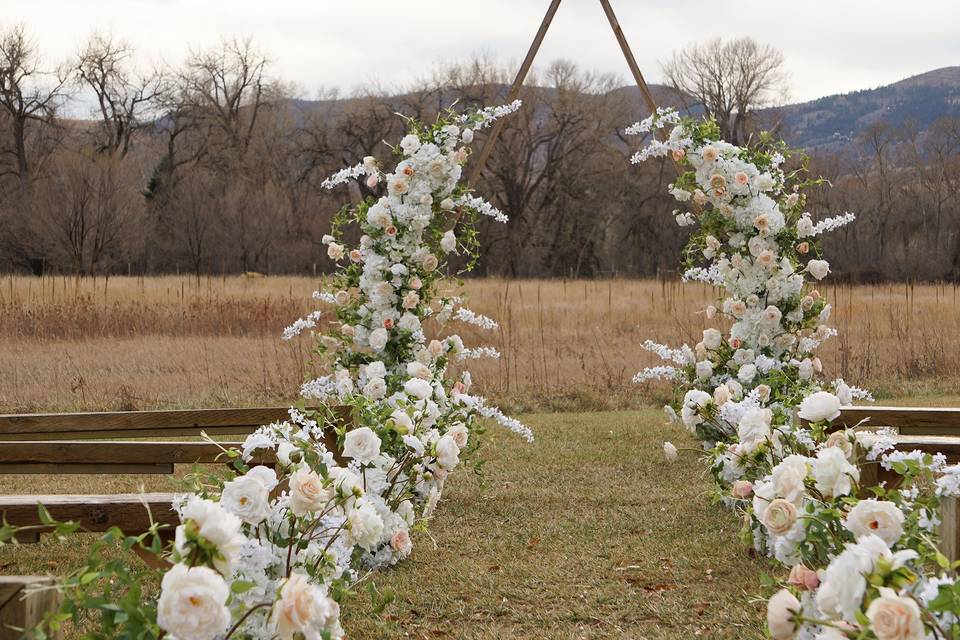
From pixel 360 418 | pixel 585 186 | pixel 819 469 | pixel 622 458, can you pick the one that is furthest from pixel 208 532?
pixel 585 186

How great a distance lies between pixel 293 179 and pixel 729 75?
1430 centimetres

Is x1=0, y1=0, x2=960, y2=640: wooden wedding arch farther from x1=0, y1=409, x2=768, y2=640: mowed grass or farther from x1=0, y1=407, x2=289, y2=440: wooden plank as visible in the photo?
x1=0, y1=409, x2=768, y2=640: mowed grass

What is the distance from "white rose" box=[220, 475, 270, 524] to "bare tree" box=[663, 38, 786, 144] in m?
30.7

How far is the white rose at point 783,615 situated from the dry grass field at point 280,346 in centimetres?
762

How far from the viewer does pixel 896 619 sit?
161cm

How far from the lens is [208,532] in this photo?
190 centimetres

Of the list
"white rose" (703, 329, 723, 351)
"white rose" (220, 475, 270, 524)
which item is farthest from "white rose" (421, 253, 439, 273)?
"white rose" (220, 475, 270, 524)

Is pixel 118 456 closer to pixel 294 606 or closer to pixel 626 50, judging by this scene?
pixel 294 606

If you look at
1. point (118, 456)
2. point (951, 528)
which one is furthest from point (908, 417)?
point (118, 456)

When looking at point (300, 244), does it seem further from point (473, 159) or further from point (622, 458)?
point (622, 458)

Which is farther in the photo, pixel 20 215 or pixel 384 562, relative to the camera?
pixel 20 215

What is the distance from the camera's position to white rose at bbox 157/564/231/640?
69.7 inches

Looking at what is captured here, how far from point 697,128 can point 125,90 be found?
3047 cm

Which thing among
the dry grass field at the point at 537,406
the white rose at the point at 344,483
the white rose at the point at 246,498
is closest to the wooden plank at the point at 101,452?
the dry grass field at the point at 537,406
